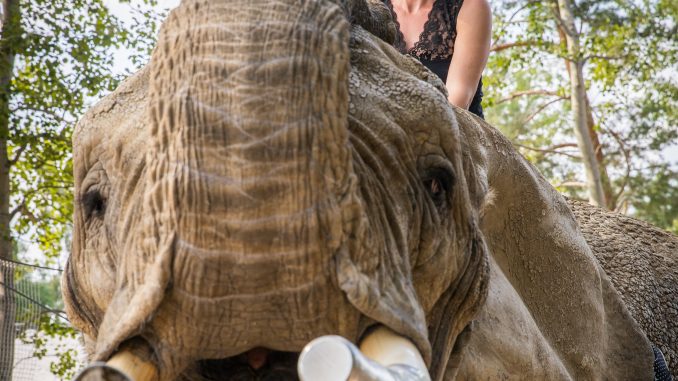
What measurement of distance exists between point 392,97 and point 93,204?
1.89 feet

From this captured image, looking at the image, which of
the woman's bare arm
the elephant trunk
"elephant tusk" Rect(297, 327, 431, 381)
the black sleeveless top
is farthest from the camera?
the black sleeveless top

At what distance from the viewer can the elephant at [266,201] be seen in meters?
1.35

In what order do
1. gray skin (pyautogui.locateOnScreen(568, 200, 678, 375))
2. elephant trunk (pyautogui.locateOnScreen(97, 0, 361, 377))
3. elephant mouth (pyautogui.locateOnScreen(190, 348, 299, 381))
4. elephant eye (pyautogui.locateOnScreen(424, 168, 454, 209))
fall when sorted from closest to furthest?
elephant trunk (pyautogui.locateOnScreen(97, 0, 361, 377))
elephant mouth (pyautogui.locateOnScreen(190, 348, 299, 381))
elephant eye (pyautogui.locateOnScreen(424, 168, 454, 209))
gray skin (pyautogui.locateOnScreen(568, 200, 678, 375))

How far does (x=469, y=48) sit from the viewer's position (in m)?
2.77

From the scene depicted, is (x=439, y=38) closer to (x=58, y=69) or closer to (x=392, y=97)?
(x=392, y=97)

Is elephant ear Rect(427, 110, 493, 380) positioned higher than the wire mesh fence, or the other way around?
elephant ear Rect(427, 110, 493, 380)

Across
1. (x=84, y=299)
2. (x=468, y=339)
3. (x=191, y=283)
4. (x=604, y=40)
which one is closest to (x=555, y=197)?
(x=468, y=339)

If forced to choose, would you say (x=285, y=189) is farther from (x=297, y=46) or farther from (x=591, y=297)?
(x=591, y=297)

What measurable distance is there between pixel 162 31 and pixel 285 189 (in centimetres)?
36

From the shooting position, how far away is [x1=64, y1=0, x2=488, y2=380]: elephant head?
4.41 feet

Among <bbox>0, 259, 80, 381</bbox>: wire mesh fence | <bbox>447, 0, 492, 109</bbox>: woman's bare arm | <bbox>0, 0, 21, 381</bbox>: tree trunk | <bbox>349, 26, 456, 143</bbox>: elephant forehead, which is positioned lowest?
<bbox>0, 259, 80, 381</bbox>: wire mesh fence

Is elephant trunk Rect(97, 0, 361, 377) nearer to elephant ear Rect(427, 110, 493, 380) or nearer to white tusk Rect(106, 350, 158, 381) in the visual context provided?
white tusk Rect(106, 350, 158, 381)

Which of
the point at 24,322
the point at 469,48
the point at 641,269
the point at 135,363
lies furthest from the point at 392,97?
the point at 24,322

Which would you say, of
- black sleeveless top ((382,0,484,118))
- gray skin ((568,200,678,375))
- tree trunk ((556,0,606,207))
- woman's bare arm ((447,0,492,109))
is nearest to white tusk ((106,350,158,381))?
woman's bare arm ((447,0,492,109))
